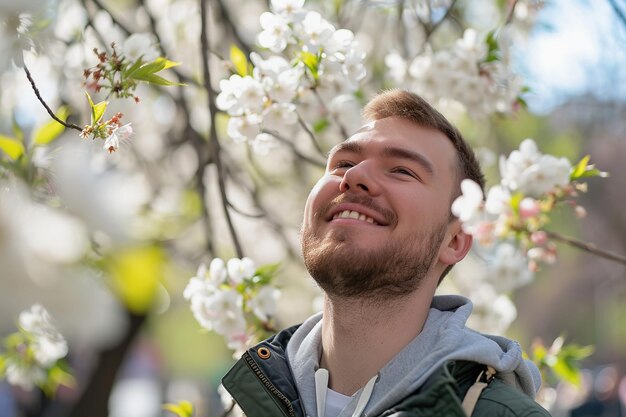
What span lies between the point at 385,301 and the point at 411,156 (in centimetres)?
32

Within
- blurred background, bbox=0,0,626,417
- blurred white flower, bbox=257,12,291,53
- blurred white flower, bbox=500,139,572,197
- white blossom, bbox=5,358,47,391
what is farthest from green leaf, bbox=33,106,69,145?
white blossom, bbox=5,358,47,391

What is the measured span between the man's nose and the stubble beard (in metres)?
0.11

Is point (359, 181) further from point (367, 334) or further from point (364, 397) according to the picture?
point (364, 397)

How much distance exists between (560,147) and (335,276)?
22.9ft

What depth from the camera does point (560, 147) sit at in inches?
324

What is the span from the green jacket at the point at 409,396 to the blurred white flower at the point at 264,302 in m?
0.39

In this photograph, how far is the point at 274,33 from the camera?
2330 millimetres

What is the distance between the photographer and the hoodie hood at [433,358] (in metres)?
1.60

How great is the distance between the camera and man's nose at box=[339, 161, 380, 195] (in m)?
1.77

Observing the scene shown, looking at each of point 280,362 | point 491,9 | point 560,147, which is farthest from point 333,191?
point 560,147

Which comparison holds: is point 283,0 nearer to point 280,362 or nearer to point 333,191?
point 333,191

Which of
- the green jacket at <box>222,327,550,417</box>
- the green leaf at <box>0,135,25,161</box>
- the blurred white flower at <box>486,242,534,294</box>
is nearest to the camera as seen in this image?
the green leaf at <box>0,135,25,161</box>

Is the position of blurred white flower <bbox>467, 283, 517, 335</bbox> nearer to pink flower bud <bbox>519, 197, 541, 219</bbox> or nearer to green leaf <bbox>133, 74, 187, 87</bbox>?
pink flower bud <bbox>519, 197, 541, 219</bbox>

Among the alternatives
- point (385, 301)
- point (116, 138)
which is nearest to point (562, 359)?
point (385, 301)
